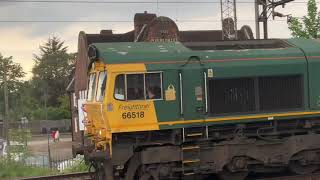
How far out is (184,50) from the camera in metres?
11.6

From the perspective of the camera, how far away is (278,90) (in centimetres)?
1215

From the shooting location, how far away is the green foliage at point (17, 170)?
18484 mm

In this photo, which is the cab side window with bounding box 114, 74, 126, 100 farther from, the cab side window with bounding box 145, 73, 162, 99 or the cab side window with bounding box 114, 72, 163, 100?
the cab side window with bounding box 145, 73, 162, 99

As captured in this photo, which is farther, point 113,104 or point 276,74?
point 276,74

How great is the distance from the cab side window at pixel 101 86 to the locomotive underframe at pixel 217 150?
40.0 inches

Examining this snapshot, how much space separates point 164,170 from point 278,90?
3459 mm

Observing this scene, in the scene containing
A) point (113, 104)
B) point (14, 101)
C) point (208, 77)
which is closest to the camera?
point (113, 104)

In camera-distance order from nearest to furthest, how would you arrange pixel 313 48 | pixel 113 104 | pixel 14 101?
pixel 113 104, pixel 313 48, pixel 14 101

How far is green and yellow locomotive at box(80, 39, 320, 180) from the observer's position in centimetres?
1098

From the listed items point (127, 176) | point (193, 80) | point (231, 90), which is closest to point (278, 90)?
point (231, 90)

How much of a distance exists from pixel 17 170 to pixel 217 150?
418 inches

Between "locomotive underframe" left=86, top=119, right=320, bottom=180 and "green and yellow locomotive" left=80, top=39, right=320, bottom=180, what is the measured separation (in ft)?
0.07

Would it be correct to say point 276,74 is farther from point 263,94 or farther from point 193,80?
point 193,80

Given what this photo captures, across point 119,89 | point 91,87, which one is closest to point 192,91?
point 119,89
